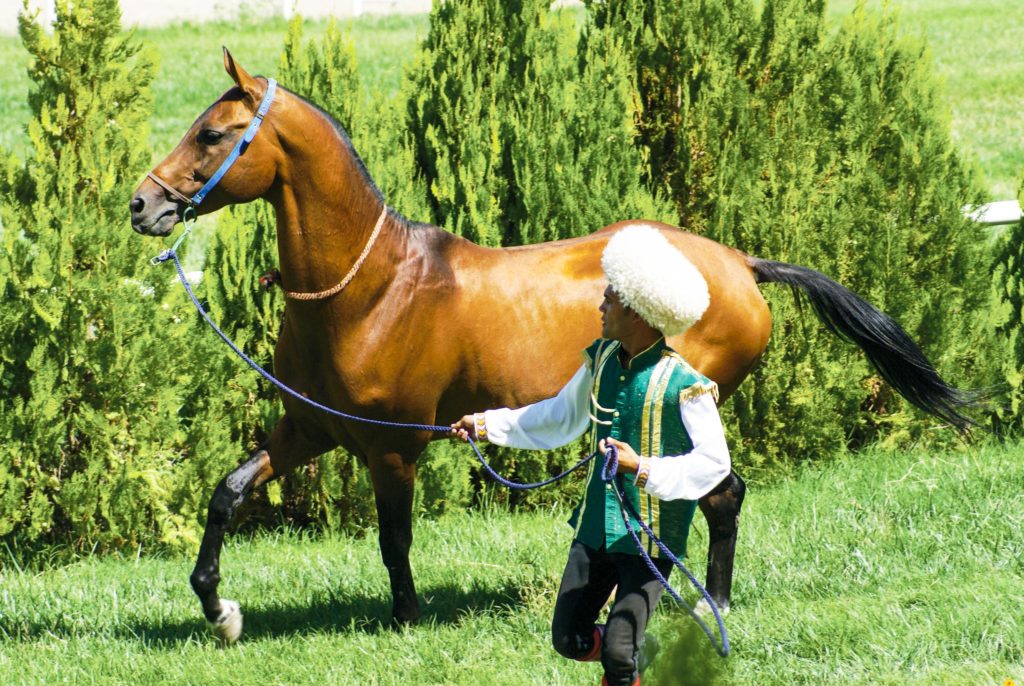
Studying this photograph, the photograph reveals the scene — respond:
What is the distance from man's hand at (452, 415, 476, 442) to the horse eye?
1.53m

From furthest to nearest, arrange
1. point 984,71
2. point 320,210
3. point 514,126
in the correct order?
1. point 984,71
2. point 514,126
3. point 320,210

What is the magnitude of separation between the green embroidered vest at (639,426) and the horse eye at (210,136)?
179 centimetres

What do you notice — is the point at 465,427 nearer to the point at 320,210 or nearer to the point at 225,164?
the point at 320,210

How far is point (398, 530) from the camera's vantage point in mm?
5246

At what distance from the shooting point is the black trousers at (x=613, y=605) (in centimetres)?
387

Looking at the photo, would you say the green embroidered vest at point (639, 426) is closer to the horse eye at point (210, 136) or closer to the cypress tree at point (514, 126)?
the horse eye at point (210, 136)

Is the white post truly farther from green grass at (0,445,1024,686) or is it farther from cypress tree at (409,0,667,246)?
cypress tree at (409,0,667,246)

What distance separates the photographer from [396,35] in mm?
19141

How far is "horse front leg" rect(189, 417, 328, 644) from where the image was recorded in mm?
5137

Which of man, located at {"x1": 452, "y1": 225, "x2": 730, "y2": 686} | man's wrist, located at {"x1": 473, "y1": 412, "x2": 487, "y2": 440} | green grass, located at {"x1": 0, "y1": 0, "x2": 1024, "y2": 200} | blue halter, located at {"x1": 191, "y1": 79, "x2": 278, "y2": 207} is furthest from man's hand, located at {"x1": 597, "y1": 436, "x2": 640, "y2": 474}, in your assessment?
green grass, located at {"x1": 0, "y1": 0, "x2": 1024, "y2": 200}

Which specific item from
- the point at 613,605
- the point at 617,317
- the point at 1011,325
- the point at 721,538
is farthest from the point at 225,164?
the point at 1011,325

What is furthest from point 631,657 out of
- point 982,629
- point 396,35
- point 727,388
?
point 396,35

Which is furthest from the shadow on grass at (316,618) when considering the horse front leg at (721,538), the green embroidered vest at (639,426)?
the green embroidered vest at (639,426)

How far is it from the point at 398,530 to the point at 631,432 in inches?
69.2
